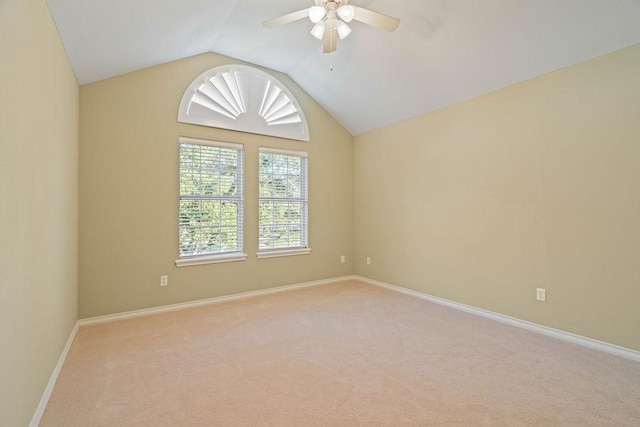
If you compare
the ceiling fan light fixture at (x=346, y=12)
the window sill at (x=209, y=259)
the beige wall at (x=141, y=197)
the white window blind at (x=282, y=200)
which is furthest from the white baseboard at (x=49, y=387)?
the ceiling fan light fixture at (x=346, y=12)

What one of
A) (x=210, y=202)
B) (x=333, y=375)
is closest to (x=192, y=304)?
(x=210, y=202)

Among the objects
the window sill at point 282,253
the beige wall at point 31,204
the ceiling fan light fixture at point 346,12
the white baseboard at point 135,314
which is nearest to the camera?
the beige wall at point 31,204

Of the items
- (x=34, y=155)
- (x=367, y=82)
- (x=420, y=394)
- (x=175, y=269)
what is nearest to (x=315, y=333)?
(x=420, y=394)

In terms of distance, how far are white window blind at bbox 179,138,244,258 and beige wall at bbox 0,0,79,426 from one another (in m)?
1.28

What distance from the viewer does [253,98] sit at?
4230 millimetres

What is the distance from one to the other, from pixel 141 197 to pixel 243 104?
178cm

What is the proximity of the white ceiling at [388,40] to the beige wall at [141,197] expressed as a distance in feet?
0.80

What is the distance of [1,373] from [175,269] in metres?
2.47

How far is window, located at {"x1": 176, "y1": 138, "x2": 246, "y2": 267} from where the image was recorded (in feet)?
12.4

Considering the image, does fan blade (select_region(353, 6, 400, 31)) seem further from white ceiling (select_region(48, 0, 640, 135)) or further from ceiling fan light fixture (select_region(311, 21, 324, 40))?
white ceiling (select_region(48, 0, 640, 135))

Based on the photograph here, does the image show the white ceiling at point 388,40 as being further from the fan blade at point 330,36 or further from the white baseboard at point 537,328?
the white baseboard at point 537,328

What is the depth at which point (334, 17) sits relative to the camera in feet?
8.12

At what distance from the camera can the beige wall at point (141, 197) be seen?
322cm

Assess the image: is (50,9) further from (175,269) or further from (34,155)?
(175,269)
